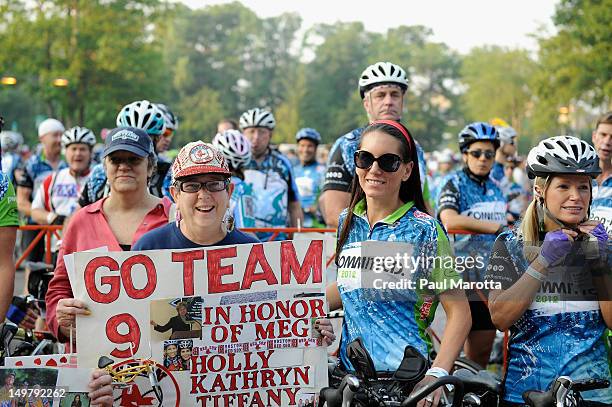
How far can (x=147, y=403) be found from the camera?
14.2ft

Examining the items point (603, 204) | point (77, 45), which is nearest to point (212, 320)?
point (603, 204)

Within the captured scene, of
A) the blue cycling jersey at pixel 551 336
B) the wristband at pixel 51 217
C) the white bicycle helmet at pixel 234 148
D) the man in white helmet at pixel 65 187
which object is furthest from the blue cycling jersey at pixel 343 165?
the wristband at pixel 51 217

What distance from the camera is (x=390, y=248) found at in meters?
4.34

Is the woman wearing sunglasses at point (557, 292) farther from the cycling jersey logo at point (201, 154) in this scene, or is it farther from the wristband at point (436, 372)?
the cycling jersey logo at point (201, 154)

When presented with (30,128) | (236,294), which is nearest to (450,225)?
(236,294)

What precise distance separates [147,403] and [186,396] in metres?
0.18

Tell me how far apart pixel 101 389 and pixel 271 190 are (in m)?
6.87

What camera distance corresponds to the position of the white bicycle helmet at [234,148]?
33.1 ft

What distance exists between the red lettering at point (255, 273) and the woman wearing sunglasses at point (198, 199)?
281 millimetres

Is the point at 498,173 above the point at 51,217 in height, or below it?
above

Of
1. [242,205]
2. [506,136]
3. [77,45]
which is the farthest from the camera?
[77,45]

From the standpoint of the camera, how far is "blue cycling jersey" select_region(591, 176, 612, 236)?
289 inches

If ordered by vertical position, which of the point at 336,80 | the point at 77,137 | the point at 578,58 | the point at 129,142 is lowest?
the point at 129,142

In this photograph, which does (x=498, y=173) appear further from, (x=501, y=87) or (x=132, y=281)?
(x=501, y=87)
